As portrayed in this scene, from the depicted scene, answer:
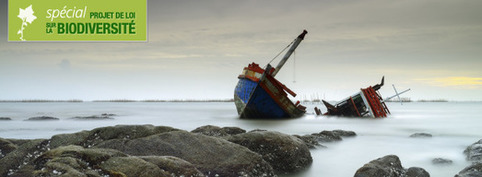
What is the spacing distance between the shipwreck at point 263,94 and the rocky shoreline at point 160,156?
56.5 feet

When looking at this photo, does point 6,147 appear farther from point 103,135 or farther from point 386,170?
point 386,170

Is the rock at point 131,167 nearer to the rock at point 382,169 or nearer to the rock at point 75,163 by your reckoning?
the rock at point 75,163

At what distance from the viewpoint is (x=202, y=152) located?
22.1 feet

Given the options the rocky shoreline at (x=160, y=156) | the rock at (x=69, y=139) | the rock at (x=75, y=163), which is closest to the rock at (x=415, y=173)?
the rocky shoreline at (x=160, y=156)

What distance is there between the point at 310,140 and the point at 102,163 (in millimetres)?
8753

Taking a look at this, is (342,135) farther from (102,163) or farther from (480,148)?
(102,163)

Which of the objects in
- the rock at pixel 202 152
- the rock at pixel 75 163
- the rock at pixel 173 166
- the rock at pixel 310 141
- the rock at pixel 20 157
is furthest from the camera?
the rock at pixel 310 141

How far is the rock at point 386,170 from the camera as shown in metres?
6.87

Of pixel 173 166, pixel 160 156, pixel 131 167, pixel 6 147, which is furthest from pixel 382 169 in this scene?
pixel 6 147

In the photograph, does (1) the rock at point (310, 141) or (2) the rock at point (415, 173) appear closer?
(2) the rock at point (415, 173)

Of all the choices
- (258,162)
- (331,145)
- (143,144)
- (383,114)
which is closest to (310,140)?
(331,145)

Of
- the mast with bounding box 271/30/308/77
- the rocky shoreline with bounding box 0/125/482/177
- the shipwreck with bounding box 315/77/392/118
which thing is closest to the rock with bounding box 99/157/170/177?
the rocky shoreline with bounding box 0/125/482/177

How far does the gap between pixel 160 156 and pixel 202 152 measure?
1212mm

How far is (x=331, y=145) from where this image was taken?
13.4 m
